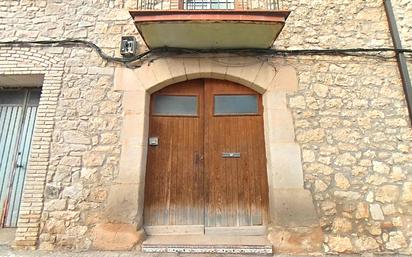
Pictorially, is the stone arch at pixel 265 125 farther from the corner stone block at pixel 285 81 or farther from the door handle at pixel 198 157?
the door handle at pixel 198 157

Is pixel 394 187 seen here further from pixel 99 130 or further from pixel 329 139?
pixel 99 130

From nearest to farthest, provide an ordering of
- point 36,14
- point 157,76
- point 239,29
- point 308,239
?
1. point 308,239
2. point 239,29
3. point 157,76
4. point 36,14

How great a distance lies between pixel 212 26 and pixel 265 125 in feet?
5.57

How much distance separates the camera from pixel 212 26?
357 centimetres

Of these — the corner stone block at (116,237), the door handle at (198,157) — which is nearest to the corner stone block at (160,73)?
the door handle at (198,157)

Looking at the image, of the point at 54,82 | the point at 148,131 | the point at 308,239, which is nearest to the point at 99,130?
the point at 148,131

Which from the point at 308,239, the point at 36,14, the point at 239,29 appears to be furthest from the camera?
the point at 36,14

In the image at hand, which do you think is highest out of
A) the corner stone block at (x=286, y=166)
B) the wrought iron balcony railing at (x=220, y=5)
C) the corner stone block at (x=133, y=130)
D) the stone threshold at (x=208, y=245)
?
the wrought iron balcony railing at (x=220, y=5)

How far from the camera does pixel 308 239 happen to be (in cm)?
338

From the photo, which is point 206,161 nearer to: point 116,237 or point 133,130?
point 133,130

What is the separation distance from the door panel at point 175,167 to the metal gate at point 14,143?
85.9 inches

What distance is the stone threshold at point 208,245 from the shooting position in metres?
3.28

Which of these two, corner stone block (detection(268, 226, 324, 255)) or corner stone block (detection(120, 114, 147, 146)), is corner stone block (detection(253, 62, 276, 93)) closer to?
corner stone block (detection(120, 114, 147, 146))

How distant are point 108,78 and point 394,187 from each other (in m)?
4.59
